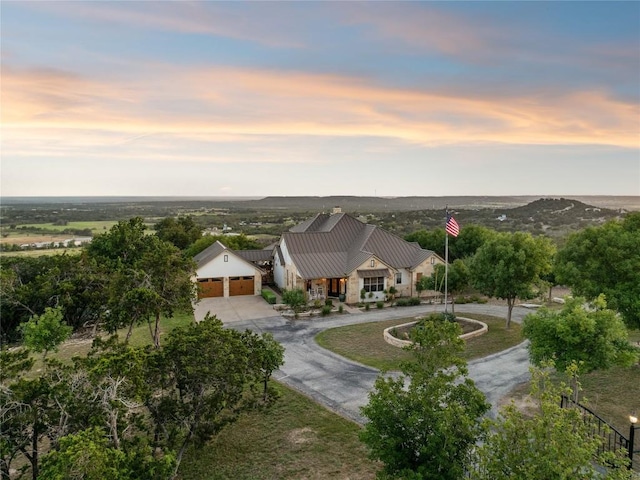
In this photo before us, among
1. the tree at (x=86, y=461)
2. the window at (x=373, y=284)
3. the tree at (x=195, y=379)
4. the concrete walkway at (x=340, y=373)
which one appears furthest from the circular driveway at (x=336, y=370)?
the tree at (x=86, y=461)

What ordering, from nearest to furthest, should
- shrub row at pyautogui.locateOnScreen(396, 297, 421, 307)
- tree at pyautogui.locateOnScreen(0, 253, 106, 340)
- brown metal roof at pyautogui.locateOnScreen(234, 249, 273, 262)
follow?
1. tree at pyautogui.locateOnScreen(0, 253, 106, 340)
2. shrub row at pyautogui.locateOnScreen(396, 297, 421, 307)
3. brown metal roof at pyautogui.locateOnScreen(234, 249, 273, 262)

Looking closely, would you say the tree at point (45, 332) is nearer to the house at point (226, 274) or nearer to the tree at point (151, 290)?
the tree at point (151, 290)

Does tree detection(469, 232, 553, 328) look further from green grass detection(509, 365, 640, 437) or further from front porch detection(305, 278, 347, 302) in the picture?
front porch detection(305, 278, 347, 302)

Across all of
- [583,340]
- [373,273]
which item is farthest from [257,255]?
[583,340]

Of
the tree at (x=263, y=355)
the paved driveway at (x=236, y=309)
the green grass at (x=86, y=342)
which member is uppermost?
the tree at (x=263, y=355)

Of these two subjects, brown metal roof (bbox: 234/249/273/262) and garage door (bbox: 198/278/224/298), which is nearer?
garage door (bbox: 198/278/224/298)

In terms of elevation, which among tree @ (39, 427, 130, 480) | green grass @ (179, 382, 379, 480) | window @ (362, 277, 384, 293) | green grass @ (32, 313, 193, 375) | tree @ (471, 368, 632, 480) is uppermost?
tree @ (471, 368, 632, 480)

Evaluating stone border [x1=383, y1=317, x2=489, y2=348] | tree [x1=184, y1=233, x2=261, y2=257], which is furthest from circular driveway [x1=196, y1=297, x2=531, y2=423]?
tree [x1=184, y1=233, x2=261, y2=257]
